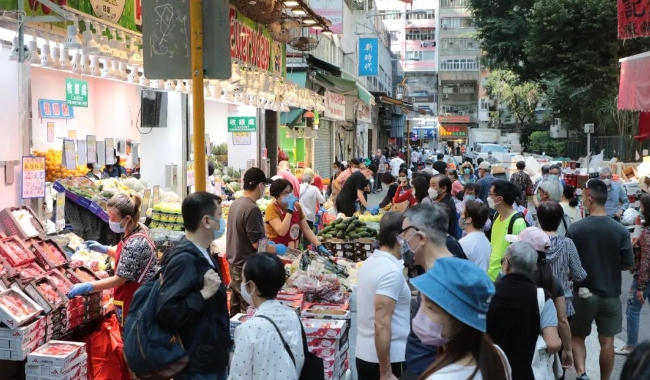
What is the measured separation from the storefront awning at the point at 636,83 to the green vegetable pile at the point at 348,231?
5042 mm

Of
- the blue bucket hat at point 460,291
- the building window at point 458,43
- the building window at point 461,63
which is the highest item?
the building window at point 458,43

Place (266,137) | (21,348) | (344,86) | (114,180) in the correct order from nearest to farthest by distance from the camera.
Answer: (21,348) → (114,180) → (266,137) → (344,86)

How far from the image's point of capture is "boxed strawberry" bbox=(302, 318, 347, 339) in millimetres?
5336

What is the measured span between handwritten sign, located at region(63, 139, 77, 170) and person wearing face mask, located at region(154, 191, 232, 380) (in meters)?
5.86

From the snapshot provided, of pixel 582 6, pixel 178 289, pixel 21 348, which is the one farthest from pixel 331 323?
pixel 582 6

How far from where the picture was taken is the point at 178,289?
3.81m

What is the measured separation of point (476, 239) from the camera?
6.24 metres

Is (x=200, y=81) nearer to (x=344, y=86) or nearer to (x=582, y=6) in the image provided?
(x=344, y=86)

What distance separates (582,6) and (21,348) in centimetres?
2493

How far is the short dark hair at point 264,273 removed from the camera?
3.63 m

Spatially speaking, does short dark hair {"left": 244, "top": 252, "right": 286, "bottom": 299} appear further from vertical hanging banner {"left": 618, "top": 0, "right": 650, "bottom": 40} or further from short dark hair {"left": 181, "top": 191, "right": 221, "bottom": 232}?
vertical hanging banner {"left": 618, "top": 0, "right": 650, "bottom": 40}

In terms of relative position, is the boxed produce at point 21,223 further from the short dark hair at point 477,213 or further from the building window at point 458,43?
the building window at point 458,43

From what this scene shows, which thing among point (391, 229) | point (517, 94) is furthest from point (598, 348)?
point (517, 94)

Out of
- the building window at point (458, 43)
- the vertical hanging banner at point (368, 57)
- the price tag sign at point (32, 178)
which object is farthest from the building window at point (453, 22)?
the price tag sign at point (32, 178)
